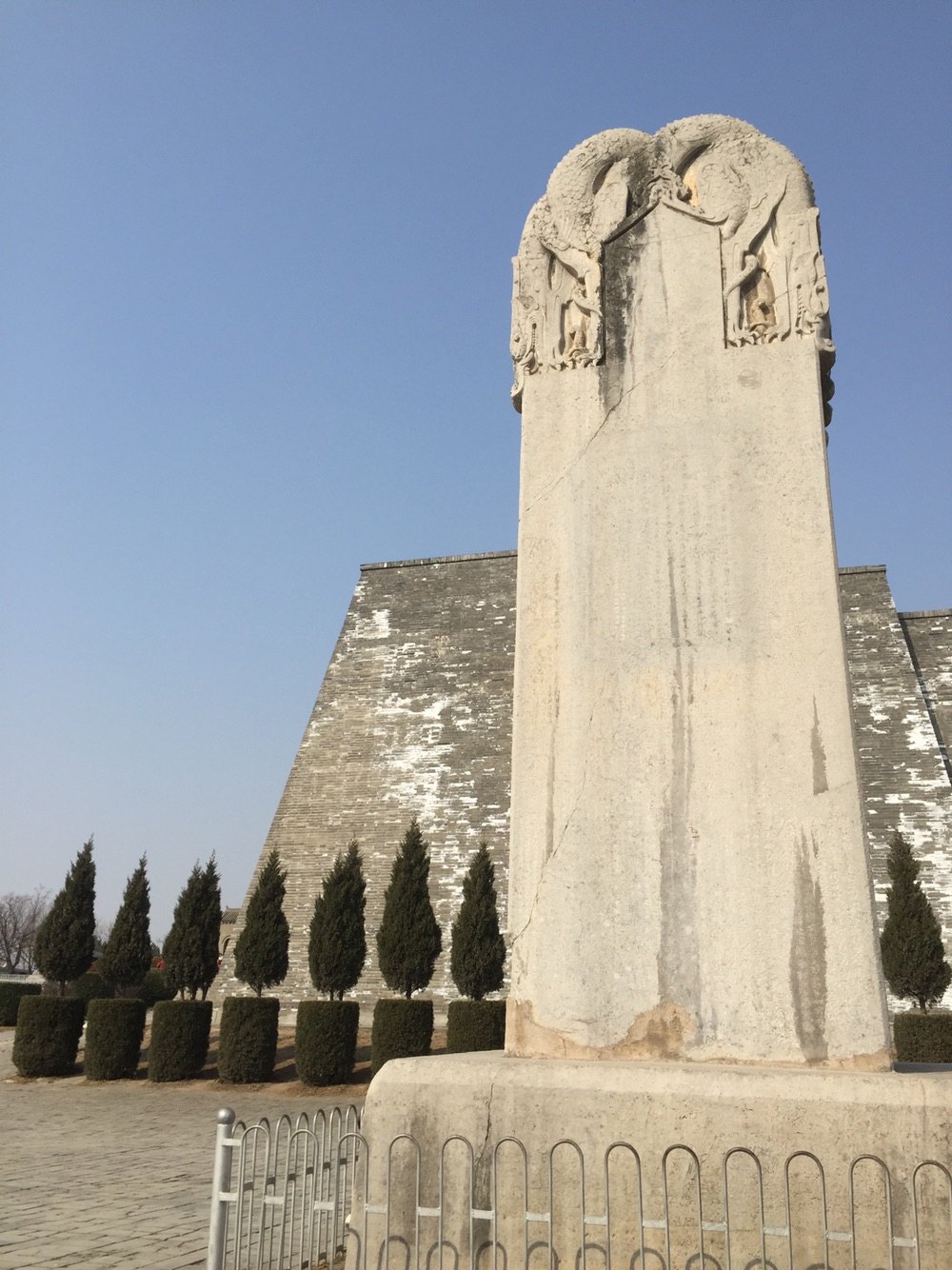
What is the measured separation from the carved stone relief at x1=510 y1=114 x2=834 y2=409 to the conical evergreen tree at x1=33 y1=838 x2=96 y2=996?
17.9 meters

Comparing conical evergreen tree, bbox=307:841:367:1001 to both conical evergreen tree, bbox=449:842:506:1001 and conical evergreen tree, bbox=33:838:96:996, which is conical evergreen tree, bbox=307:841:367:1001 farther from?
conical evergreen tree, bbox=33:838:96:996

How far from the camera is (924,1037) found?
1532cm

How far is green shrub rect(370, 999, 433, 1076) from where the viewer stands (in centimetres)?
1692

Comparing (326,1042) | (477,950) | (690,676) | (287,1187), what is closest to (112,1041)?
(326,1042)

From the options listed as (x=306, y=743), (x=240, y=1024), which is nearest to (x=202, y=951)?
(x=240, y=1024)

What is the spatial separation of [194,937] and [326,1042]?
4003 millimetres

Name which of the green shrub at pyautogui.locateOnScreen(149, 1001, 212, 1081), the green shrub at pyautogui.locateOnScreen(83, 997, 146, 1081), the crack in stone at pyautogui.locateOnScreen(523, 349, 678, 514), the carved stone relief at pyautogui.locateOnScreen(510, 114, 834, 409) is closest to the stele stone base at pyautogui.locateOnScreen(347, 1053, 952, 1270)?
the crack in stone at pyautogui.locateOnScreen(523, 349, 678, 514)

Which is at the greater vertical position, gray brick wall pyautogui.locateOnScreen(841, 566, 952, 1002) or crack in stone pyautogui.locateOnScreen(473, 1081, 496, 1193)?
gray brick wall pyautogui.locateOnScreen(841, 566, 952, 1002)

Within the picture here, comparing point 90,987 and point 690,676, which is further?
point 90,987

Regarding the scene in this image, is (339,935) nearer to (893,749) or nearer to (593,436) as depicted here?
(893,749)

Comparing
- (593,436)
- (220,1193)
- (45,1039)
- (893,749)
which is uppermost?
(893,749)

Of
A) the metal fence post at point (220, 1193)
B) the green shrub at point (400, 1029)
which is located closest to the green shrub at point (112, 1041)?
the green shrub at point (400, 1029)

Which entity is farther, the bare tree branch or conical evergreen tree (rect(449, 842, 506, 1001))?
the bare tree branch

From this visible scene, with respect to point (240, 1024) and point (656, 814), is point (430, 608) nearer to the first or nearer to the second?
point (240, 1024)
